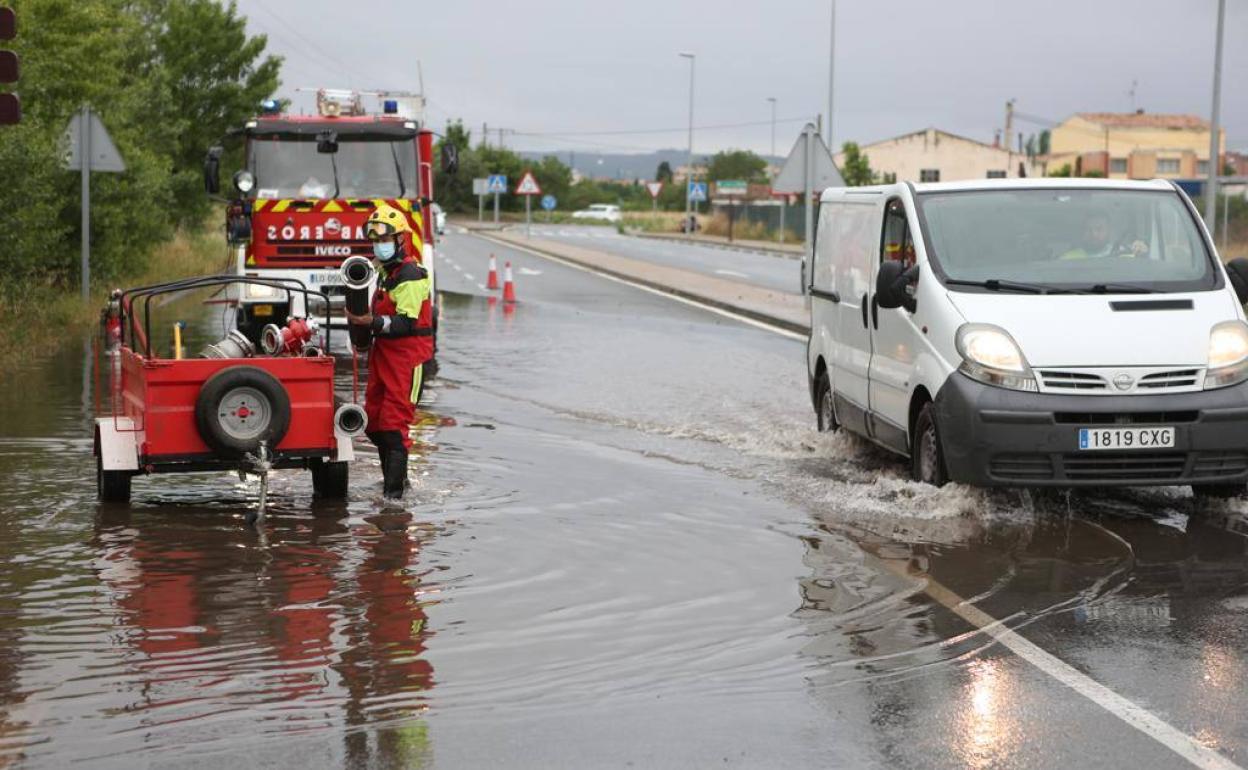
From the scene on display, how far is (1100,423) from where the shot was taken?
31.0 feet

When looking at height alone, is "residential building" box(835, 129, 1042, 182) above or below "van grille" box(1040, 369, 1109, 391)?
above

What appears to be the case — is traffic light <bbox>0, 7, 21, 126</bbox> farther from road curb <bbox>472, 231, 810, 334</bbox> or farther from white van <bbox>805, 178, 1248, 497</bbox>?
road curb <bbox>472, 231, 810, 334</bbox>

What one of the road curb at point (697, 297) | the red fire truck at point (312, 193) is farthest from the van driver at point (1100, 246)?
the road curb at point (697, 297)

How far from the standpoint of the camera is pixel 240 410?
9797 millimetres

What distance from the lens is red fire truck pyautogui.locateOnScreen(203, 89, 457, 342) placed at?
20.2 m

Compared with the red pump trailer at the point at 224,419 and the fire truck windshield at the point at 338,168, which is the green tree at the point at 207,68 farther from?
the red pump trailer at the point at 224,419

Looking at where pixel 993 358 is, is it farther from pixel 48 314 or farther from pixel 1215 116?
pixel 1215 116

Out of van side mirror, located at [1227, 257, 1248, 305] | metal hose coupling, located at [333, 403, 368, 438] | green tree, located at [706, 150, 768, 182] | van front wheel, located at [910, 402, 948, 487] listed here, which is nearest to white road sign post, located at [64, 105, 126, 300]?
metal hose coupling, located at [333, 403, 368, 438]

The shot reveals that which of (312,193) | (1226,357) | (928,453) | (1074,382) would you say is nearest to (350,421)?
(928,453)

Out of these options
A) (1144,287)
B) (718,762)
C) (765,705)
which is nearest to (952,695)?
(765,705)

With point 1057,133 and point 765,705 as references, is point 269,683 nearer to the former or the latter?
point 765,705

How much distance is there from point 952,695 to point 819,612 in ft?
4.72

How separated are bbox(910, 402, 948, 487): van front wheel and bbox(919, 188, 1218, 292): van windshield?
29.9 inches

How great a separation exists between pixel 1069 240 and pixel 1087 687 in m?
4.84
